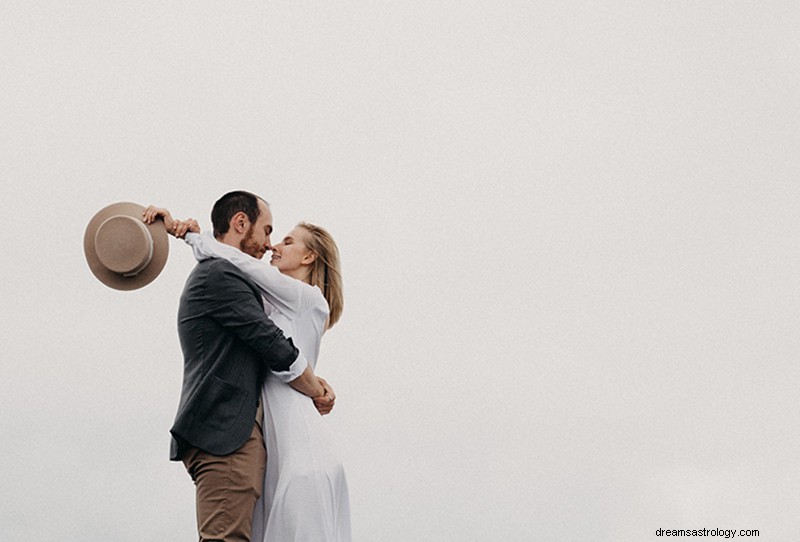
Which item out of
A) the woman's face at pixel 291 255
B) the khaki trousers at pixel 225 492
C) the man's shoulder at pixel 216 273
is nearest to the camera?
the khaki trousers at pixel 225 492

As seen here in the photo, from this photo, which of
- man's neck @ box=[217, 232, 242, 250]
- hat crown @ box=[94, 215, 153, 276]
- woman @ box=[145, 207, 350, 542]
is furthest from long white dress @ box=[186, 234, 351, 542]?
hat crown @ box=[94, 215, 153, 276]

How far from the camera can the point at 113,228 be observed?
6.75 m

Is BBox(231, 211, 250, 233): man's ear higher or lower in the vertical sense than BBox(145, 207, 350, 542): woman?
higher

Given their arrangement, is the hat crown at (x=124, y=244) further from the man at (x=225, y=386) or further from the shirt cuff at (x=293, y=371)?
the shirt cuff at (x=293, y=371)

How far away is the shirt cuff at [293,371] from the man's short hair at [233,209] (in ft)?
3.04

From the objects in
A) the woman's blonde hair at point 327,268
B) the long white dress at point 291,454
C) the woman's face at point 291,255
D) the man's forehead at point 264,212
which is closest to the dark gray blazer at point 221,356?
the long white dress at point 291,454

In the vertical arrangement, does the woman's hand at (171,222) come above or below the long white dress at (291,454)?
above

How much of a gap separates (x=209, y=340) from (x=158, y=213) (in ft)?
3.10

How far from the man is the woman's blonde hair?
0.76 metres

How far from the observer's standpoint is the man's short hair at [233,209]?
269 inches

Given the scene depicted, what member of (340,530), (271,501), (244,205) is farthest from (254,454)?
(244,205)

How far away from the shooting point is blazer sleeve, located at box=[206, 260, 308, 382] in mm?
6312

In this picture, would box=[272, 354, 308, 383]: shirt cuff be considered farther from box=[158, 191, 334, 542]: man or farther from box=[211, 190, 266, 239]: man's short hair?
box=[211, 190, 266, 239]: man's short hair

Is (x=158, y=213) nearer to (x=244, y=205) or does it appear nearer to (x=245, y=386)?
(x=244, y=205)
